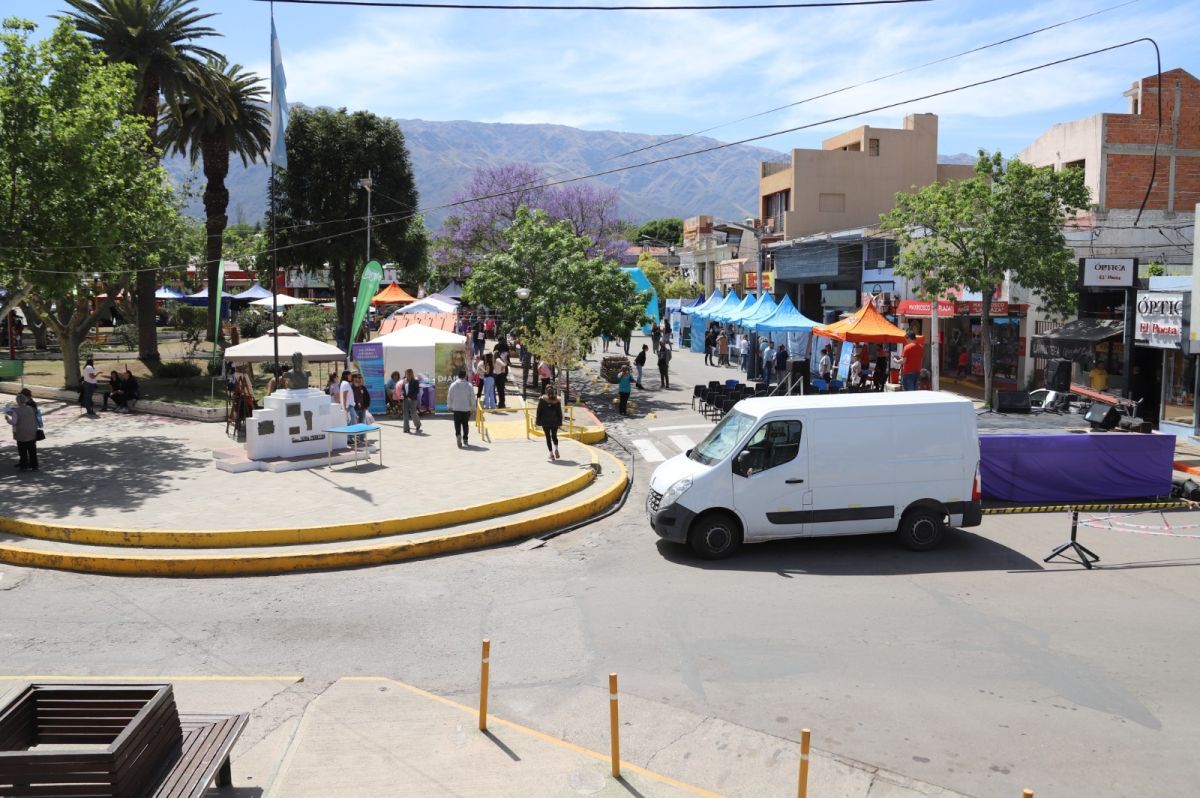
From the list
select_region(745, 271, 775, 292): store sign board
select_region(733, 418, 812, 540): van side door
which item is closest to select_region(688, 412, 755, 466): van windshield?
select_region(733, 418, 812, 540): van side door

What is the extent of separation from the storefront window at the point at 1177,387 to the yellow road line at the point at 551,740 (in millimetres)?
19340

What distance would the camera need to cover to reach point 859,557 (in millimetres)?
11750

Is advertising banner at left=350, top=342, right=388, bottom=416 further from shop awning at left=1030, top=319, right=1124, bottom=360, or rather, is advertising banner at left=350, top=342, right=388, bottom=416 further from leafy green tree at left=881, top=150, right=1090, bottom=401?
shop awning at left=1030, top=319, right=1124, bottom=360

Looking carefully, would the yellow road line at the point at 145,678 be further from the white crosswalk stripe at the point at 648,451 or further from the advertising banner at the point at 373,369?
the advertising banner at the point at 373,369

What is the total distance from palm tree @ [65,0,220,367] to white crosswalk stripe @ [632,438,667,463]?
57.5 ft

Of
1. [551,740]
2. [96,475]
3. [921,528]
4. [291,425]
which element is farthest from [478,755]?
[96,475]

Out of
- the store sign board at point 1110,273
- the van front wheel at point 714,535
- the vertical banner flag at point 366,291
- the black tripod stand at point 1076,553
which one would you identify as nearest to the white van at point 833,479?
the van front wheel at point 714,535

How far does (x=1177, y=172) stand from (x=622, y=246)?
1442 inches

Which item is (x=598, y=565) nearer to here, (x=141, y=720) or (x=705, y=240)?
(x=141, y=720)

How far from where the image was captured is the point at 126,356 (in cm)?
3834

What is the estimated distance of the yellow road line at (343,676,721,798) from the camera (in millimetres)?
5988

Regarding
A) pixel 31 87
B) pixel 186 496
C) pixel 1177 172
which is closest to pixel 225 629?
pixel 186 496

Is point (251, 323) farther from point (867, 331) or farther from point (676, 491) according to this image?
point (676, 491)

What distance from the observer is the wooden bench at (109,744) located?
4.69 m
